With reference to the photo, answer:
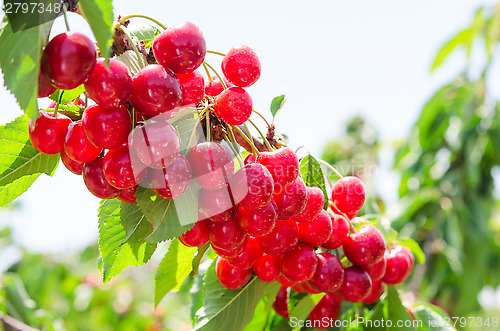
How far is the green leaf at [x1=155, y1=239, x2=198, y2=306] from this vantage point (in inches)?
36.2

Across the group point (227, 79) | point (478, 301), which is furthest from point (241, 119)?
point (478, 301)

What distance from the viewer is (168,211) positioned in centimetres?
63

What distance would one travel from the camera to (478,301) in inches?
111

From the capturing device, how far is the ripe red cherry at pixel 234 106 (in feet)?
2.23

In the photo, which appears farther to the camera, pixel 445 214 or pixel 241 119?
pixel 445 214

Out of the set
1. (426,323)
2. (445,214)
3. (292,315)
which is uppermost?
(292,315)

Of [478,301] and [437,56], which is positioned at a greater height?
[437,56]

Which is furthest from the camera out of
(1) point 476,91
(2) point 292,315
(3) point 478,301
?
(1) point 476,91

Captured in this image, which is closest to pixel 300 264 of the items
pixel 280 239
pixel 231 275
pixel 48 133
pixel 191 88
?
pixel 280 239

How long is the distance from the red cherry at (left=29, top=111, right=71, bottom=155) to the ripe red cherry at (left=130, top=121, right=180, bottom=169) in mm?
150

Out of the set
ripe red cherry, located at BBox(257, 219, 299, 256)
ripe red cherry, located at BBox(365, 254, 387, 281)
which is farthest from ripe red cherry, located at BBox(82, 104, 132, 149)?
ripe red cherry, located at BBox(365, 254, 387, 281)

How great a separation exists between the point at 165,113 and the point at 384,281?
0.81 meters

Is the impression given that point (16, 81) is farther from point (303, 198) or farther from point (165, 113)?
point (303, 198)

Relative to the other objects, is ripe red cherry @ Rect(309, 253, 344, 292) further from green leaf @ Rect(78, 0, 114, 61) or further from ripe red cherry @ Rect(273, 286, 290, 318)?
green leaf @ Rect(78, 0, 114, 61)
